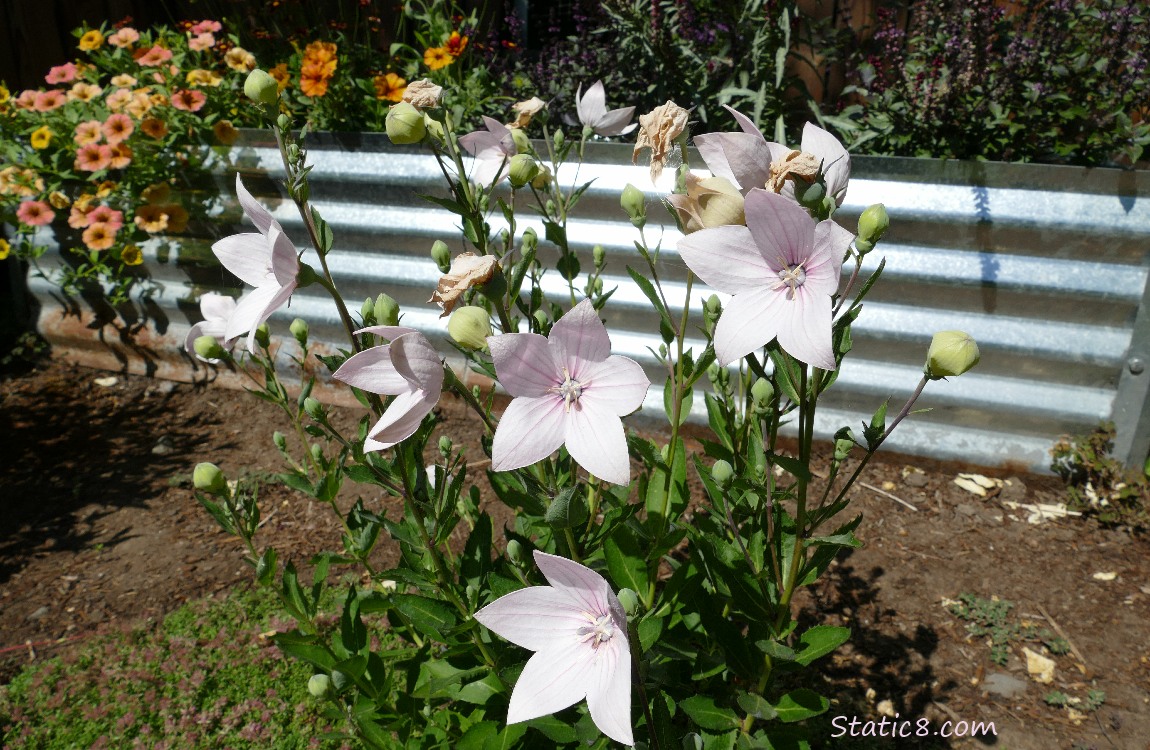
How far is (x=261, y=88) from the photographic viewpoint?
1328 millimetres

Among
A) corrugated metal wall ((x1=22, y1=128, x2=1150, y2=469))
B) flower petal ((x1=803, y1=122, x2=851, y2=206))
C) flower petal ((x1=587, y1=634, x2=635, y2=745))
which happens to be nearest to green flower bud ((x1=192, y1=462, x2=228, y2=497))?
flower petal ((x1=587, y1=634, x2=635, y2=745))

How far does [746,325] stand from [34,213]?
4.19 meters

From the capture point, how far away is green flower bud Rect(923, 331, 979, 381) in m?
1.10

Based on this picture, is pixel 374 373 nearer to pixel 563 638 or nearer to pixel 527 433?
pixel 527 433

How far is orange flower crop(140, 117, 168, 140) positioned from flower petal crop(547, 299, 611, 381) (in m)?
3.50

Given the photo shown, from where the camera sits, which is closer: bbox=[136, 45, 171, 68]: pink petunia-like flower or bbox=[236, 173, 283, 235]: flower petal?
bbox=[236, 173, 283, 235]: flower petal

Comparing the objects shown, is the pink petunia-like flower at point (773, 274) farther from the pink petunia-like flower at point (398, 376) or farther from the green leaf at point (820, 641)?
the green leaf at point (820, 641)

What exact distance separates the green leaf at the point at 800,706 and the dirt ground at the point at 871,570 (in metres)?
0.72

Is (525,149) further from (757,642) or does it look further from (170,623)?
(170,623)

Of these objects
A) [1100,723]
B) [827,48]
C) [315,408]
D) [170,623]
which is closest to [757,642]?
[315,408]

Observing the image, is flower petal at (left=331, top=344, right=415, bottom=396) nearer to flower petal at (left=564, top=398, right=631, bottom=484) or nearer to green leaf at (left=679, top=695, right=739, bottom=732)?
flower petal at (left=564, top=398, right=631, bottom=484)

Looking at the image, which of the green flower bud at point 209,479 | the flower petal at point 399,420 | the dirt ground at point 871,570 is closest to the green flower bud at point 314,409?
the green flower bud at point 209,479

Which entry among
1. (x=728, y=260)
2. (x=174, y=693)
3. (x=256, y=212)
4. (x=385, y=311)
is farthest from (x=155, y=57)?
(x=728, y=260)

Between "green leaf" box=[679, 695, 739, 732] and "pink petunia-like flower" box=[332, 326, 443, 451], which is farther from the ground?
"pink petunia-like flower" box=[332, 326, 443, 451]
